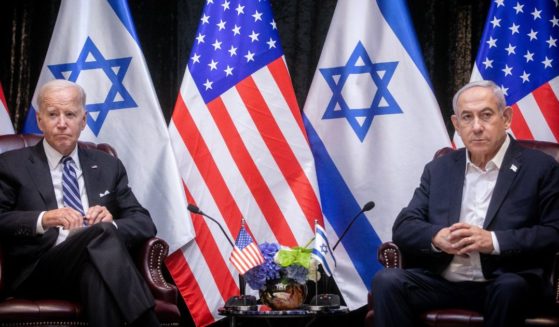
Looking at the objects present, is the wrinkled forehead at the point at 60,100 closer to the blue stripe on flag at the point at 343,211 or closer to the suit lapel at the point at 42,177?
the suit lapel at the point at 42,177

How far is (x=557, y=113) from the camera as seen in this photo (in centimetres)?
463

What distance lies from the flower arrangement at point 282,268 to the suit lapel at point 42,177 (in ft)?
3.27

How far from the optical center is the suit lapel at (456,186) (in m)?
3.82

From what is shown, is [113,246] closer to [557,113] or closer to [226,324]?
[226,324]

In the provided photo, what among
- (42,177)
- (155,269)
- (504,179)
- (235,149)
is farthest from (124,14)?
(504,179)

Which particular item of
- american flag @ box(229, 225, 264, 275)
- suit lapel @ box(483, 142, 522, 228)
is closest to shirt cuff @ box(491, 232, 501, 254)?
suit lapel @ box(483, 142, 522, 228)

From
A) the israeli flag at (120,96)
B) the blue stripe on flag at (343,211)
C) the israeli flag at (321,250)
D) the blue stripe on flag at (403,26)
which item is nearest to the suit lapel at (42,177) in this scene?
the israeli flag at (120,96)

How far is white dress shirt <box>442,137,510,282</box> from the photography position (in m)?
3.73

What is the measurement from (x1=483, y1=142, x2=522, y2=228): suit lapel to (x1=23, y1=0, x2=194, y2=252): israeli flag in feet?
5.86

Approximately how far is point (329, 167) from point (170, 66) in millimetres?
1326

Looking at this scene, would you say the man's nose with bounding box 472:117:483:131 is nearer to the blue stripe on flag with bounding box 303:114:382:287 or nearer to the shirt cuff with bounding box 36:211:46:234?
the blue stripe on flag with bounding box 303:114:382:287

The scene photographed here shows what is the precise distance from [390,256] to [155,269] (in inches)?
43.0

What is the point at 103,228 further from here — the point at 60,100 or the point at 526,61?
the point at 526,61

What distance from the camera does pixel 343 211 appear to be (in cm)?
491
